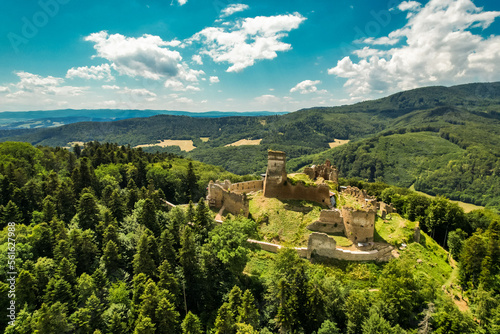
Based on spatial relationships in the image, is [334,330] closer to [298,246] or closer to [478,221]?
[298,246]

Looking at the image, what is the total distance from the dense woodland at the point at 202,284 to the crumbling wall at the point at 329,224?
5370mm

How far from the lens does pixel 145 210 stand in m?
36.6

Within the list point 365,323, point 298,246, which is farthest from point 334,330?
point 298,246

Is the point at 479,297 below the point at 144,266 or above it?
below

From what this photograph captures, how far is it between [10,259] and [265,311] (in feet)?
83.4

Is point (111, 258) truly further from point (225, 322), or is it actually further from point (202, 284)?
point (225, 322)

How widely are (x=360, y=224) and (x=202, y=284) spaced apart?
65.6ft

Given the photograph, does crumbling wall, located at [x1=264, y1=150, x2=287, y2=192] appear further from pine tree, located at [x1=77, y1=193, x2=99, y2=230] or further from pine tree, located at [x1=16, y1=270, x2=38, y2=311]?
pine tree, located at [x1=16, y1=270, x2=38, y2=311]

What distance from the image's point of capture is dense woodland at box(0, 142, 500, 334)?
2405 centimetres

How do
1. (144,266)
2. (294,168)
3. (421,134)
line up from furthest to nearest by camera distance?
(421,134)
(294,168)
(144,266)

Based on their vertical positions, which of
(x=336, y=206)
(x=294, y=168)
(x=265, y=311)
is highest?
(x=336, y=206)

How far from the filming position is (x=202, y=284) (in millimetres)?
Answer: 29359

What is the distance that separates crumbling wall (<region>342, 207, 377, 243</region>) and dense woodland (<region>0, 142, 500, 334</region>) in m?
3.71

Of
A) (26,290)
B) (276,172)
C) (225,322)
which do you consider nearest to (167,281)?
(225,322)
